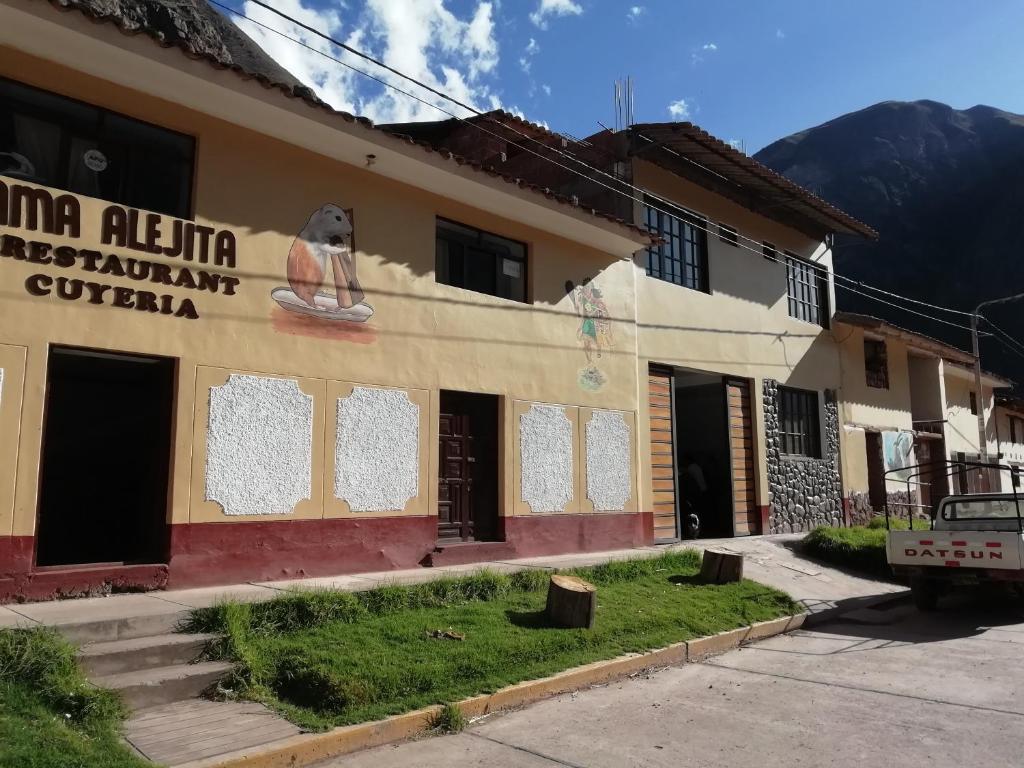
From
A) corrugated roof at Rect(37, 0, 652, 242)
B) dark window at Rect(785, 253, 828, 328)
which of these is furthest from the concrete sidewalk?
A: dark window at Rect(785, 253, 828, 328)

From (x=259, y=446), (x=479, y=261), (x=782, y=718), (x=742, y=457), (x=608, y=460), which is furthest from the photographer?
(x=742, y=457)

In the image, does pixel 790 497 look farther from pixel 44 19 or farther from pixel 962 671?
pixel 44 19

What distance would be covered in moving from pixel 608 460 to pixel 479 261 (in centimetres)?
379

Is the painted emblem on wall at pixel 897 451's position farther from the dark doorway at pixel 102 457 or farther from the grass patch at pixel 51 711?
the grass patch at pixel 51 711

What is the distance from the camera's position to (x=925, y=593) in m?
9.82

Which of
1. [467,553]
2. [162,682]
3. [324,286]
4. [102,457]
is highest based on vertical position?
[324,286]

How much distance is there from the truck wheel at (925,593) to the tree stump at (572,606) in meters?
5.11

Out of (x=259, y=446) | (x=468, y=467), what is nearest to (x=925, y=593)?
(x=468, y=467)

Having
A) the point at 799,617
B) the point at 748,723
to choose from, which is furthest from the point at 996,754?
the point at 799,617

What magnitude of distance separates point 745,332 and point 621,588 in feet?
27.3

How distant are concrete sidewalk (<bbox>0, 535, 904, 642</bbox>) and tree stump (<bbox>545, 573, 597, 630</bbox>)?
1343 millimetres

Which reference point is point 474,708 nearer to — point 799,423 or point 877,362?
point 799,423

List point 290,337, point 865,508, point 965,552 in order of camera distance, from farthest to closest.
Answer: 1. point 865,508
2. point 965,552
3. point 290,337

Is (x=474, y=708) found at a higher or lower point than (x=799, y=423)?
lower
